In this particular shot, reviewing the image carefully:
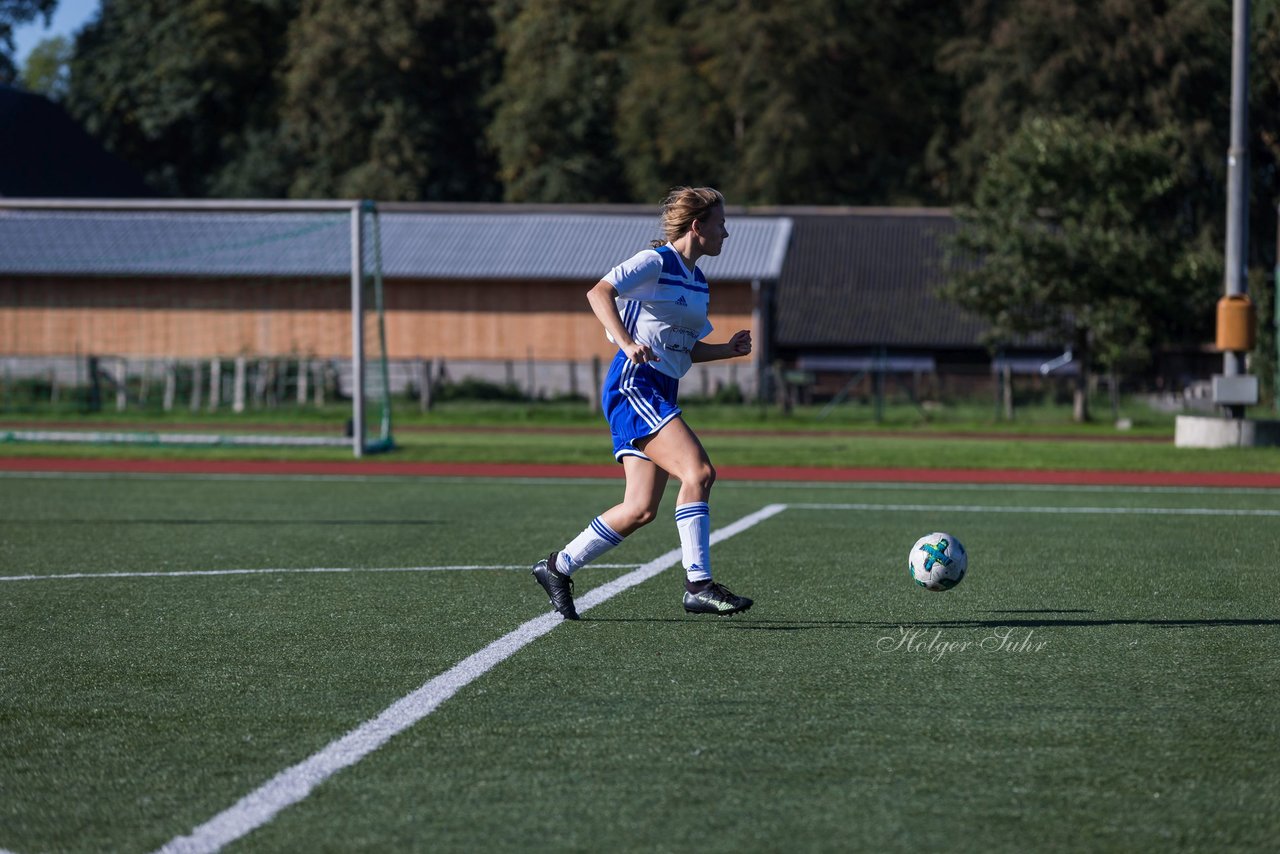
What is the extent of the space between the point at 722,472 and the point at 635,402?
10977 millimetres

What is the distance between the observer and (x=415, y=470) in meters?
18.1

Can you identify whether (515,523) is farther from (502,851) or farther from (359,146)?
(359,146)

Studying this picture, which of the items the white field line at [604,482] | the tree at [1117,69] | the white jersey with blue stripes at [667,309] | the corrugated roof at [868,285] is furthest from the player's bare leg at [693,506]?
the tree at [1117,69]

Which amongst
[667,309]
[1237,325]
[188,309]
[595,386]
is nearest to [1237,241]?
[1237,325]

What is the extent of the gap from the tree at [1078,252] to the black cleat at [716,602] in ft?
82.7

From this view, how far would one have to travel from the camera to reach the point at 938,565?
787 centimetres

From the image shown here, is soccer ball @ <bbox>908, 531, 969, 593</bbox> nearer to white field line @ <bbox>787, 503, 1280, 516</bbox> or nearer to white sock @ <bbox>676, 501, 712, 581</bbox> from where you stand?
white sock @ <bbox>676, 501, 712, 581</bbox>

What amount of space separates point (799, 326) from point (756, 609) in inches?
1460

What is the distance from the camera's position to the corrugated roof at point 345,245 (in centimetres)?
3947

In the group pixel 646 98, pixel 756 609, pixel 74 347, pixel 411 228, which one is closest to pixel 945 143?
pixel 646 98

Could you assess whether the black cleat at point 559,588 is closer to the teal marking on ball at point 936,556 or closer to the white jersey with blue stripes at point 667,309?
the white jersey with blue stripes at point 667,309

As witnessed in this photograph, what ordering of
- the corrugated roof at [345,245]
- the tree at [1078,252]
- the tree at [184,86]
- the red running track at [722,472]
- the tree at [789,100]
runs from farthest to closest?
the tree at [184,86] < the tree at [789,100] < the corrugated roof at [345,245] < the tree at [1078,252] < the red running track at [722,472]

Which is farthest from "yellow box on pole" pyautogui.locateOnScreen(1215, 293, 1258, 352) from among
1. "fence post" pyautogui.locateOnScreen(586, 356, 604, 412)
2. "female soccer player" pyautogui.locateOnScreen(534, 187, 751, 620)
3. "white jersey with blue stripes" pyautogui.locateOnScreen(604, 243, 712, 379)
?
"white jersey with blue stripes" pyautogui.locateOnScreen(604, 243, 712, 379)

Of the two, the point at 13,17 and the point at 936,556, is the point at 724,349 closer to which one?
the point at 936,556
